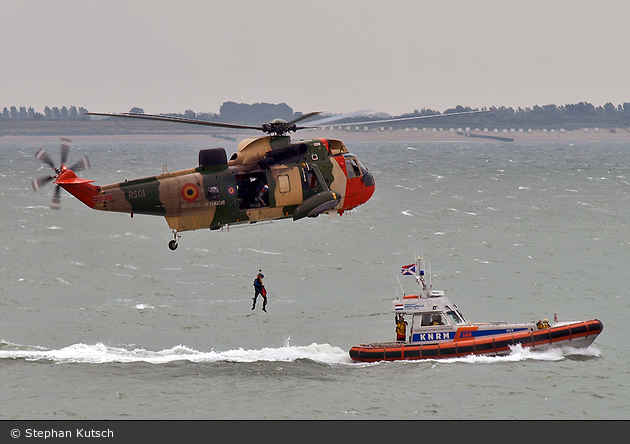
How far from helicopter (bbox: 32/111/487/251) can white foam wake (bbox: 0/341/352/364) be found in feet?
46.8

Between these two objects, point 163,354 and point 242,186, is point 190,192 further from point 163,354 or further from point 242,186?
point 163,354

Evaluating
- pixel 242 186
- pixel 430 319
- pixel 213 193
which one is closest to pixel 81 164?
pixel 213 193

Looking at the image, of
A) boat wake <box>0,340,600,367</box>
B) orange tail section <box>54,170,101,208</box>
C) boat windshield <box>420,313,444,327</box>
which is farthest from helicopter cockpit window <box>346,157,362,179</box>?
boat wake <box>0,340,600,367</box>

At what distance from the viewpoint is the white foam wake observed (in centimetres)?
4631

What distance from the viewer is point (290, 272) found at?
6606cm

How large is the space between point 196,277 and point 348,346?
1970 cm

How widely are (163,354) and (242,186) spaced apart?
682 inches

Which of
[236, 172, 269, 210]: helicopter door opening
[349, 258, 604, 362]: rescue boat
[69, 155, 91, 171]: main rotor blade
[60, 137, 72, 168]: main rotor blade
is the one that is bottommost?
[349, 258, 604, 362]: rescue boat

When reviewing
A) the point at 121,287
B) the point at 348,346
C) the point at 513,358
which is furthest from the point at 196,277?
the point at 513,358

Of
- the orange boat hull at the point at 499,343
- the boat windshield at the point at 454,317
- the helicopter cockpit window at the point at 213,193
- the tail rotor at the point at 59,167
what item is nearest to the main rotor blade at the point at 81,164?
the tail rotor at the point at 59,167

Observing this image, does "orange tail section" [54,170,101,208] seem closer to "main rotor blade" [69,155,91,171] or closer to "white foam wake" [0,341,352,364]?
"main rotor blade" [69,155,91,171]

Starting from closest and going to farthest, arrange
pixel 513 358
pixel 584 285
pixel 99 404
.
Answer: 1. pixel 99 404
2. pixel 513 358
3. pixel 584 285
